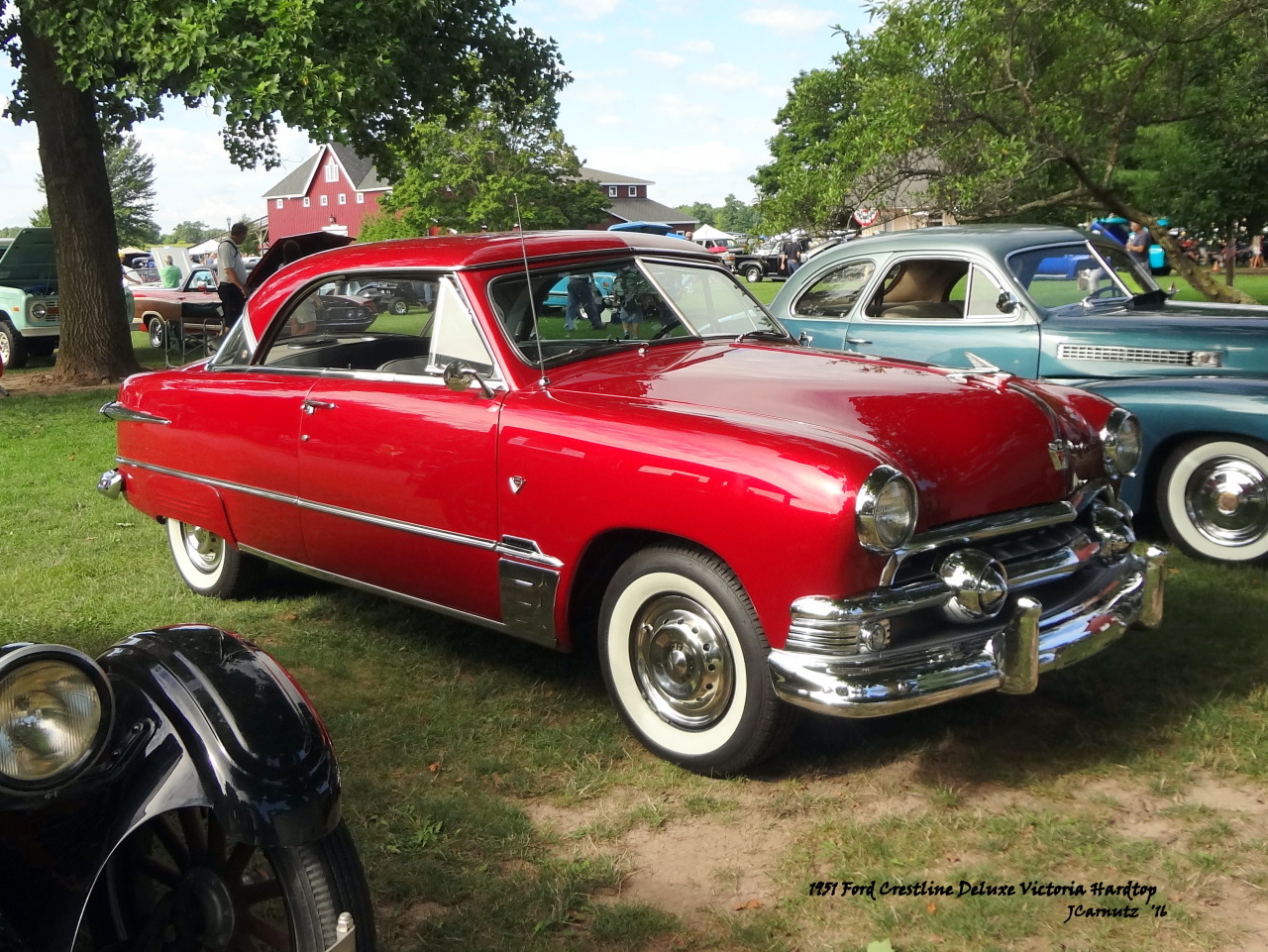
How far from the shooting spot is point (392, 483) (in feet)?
13.9

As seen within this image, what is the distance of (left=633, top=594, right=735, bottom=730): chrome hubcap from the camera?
138 inches

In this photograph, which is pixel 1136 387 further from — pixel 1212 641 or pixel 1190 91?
pixel 1190 91

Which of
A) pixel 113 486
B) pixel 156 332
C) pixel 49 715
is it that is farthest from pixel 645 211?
pixel 49 715

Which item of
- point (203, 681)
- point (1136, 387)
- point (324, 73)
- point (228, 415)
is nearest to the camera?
point (203, 681)

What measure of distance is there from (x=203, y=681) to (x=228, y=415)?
8.90 ft

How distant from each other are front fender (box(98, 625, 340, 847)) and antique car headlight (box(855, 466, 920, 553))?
1.48 meters

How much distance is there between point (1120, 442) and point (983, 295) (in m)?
2.77

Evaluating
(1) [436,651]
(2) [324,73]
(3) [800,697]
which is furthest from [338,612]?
(2) [324,73]

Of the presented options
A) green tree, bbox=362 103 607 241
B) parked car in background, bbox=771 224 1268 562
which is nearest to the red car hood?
parked car in background, bbox=771 224 1268 562

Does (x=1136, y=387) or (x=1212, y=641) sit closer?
(x=1212, y=641)

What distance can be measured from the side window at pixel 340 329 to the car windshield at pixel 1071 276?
3.73 m

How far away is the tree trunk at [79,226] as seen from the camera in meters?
13.5

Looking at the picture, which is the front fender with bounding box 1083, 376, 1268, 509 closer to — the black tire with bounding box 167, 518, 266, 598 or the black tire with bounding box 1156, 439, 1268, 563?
the black tire with bounding box 1156, 439, 1268, 563

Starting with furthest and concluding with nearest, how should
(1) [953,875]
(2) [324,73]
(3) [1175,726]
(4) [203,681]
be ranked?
(2) [324,73] < (3) [1175,726] < (1) [953,875] < (4) [203,681]
